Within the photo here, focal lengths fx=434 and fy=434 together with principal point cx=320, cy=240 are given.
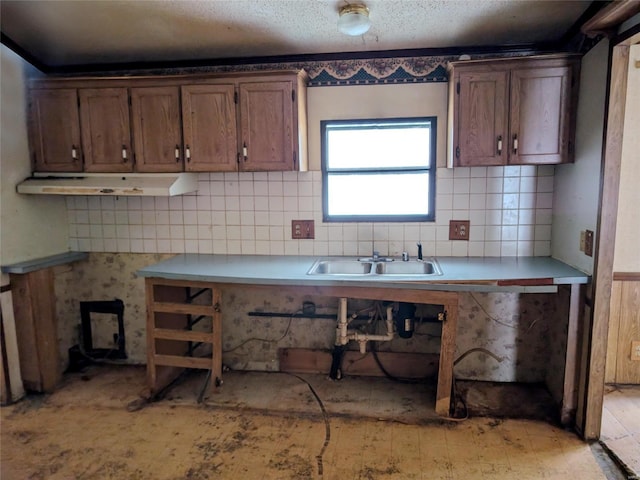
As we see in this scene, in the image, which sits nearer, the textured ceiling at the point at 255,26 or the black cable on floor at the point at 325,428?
the black cable on floor at the point at 325,428

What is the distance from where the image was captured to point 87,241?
3453 millimetres

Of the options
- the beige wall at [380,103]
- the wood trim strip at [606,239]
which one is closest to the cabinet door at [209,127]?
the beige wall at [380,103]

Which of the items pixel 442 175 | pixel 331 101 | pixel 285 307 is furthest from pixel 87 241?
pixel 442 175

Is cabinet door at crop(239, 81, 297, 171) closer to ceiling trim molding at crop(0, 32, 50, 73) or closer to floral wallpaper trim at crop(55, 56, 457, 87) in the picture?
floral wallpaper trim at crop(55, 56, 457, 87)

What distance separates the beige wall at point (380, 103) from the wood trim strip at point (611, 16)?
36.1 inches

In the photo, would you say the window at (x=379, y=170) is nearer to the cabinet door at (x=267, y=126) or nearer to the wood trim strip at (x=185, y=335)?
the cabinet door at (x=267, y=126)

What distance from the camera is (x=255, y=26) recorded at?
267 centimetres

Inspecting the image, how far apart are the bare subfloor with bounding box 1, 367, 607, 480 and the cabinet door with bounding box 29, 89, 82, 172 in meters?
1.62

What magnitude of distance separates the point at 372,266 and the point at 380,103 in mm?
1114

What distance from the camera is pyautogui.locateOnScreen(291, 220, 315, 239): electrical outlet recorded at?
317 cm

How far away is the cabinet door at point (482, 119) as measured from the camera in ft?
8.50

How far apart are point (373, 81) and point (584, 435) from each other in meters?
2.49

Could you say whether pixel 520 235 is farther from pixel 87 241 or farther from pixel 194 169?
pixel 87 241

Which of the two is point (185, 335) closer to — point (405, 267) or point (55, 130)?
point (405, 267)
